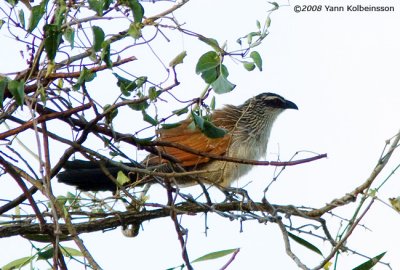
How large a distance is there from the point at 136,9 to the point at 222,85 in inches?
8.9

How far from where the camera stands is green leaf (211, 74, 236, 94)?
1.51 meters

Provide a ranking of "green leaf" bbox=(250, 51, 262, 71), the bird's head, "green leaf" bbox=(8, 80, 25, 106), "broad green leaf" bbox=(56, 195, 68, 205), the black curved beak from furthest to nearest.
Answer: the bird's head < the black curved beak < "broad green leaf" bbox=(56, 195, 68, 205) < "green leaf" bbox=(250, 51, 262, 71) < "green leaf" bbox=(8, 80, 25, 106)

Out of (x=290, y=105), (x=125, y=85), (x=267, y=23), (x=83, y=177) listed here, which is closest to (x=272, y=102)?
(x=290, y=105)

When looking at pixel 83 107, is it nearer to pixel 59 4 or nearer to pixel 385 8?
pixel 59 4

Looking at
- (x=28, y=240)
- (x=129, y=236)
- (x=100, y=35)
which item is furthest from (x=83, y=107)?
(x=129, y=236)

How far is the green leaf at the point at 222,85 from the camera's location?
4.96ft

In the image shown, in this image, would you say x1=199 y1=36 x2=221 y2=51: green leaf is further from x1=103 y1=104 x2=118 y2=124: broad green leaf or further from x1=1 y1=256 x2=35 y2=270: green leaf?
x1=1 y1=256 x2=35 y2=270: green leaf

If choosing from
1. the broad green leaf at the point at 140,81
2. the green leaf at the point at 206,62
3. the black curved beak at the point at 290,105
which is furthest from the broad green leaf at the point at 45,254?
the black curved beak at the point at 290,105

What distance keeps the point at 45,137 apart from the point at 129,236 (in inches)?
34.3

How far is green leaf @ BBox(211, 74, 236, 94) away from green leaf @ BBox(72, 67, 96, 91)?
0.80ft

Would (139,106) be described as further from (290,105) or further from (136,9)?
(290,105)

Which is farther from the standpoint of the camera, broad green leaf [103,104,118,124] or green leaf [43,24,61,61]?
broad green leaf [103,104,118,124]

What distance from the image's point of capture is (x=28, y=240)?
184 cm

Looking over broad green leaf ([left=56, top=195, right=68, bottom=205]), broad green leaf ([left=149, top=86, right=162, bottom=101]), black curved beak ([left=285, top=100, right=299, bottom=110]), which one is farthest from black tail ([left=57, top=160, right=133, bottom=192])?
black curved beak ([left=285, top=100, right=299, bottom=110])
